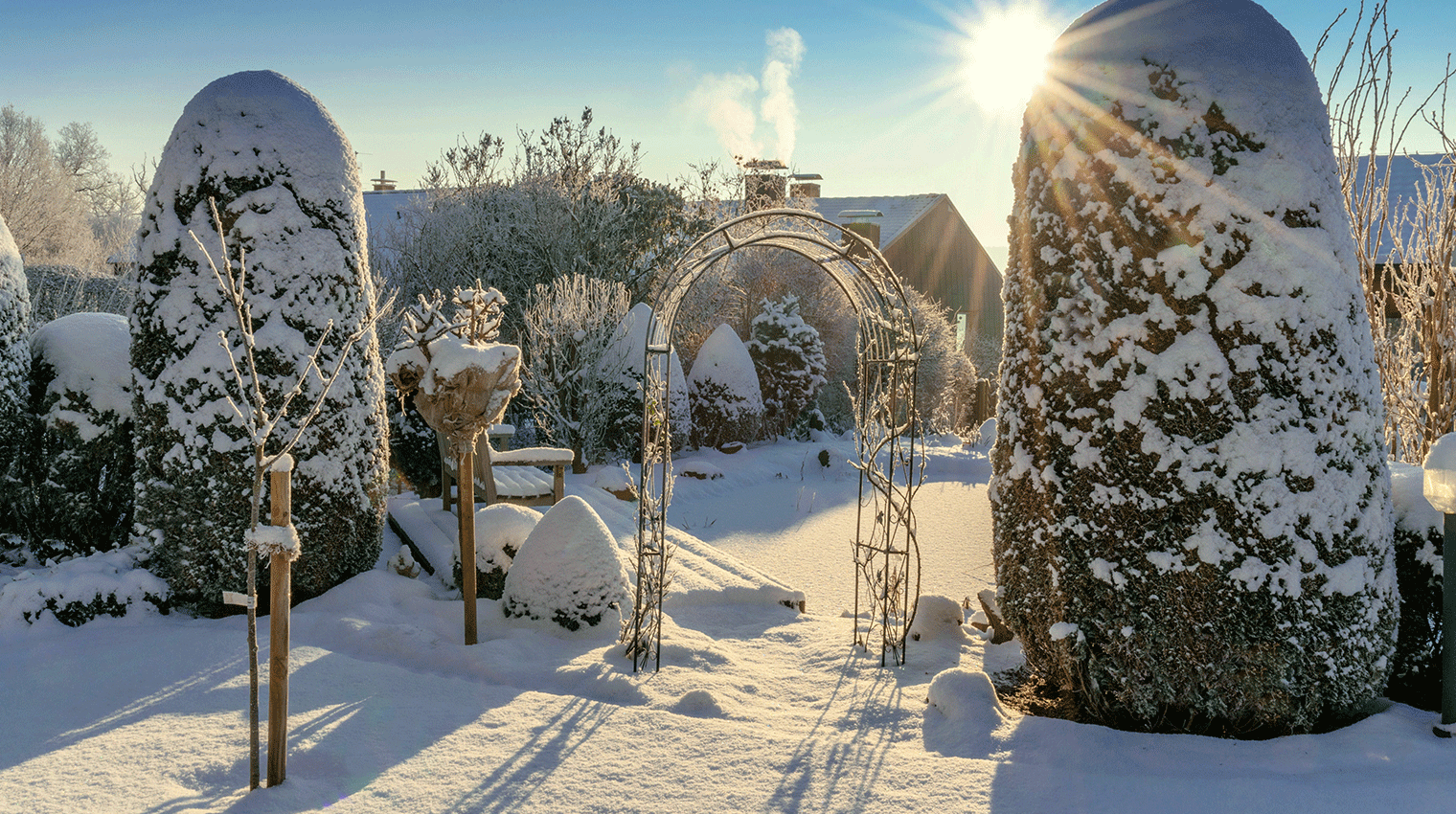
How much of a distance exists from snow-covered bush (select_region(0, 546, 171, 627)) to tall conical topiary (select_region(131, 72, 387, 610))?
0.14 meters

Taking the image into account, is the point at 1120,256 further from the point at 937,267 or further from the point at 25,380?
the point at 937,267

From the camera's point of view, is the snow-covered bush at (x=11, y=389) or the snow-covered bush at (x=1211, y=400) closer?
the snow-covered bush at (x=1211, y=400)

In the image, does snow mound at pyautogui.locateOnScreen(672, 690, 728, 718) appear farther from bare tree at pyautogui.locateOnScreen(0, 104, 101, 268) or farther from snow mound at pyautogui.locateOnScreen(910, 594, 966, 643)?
bare tree at pyautogui.locateOnScreen(0, 104, 101, 268)

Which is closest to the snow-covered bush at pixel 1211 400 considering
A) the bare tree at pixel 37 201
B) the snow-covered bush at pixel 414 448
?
the snow-covered bush at pixel 414 448

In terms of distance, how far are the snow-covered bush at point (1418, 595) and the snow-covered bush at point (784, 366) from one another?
1185 centimetres

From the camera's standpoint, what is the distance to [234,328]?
4699 millimetres

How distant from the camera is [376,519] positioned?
209 inches

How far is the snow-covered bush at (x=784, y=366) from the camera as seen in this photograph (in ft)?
51.2

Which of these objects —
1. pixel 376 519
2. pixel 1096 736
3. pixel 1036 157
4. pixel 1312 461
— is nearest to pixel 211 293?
pixel 376 519

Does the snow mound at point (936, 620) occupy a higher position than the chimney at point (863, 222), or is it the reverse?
the chimney at point (863, 222)

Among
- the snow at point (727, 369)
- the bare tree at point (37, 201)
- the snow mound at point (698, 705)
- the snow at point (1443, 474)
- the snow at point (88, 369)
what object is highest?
the bare tree at point (37, 201)

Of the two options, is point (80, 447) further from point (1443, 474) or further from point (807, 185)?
point (807, 185)

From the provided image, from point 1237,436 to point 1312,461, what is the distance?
1.02 feet

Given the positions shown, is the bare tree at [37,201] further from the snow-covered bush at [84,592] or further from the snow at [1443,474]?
the snow at [1443,474]
